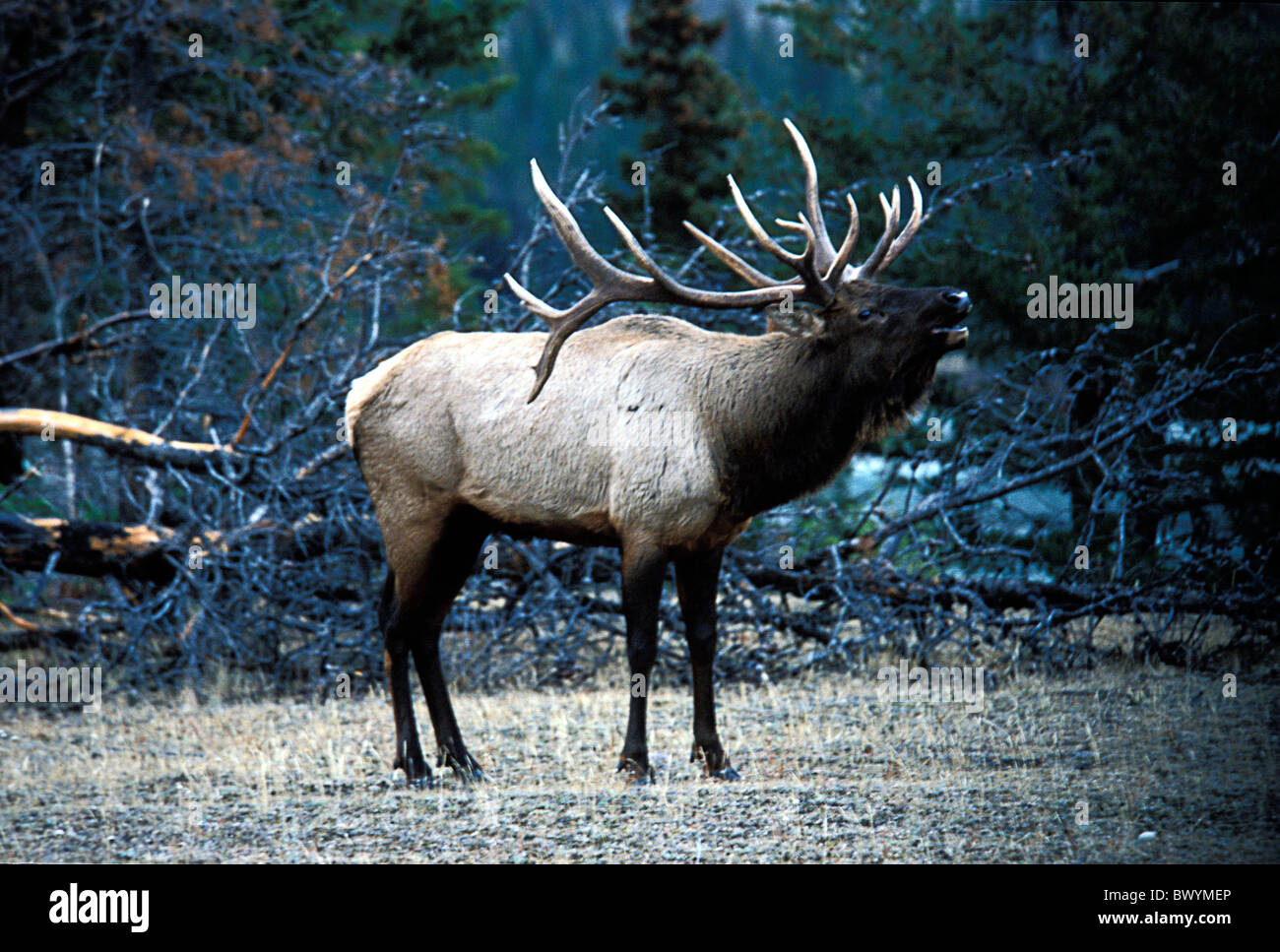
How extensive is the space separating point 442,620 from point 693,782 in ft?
4.63

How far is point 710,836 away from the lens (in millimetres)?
5293

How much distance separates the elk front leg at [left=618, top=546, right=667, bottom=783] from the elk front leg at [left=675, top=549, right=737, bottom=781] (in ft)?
0.79

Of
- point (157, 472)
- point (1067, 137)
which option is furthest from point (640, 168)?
point (1067, 137)

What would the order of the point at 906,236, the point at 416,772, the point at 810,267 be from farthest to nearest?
the point at 416,772, the point at 906,236, the point at 810,267

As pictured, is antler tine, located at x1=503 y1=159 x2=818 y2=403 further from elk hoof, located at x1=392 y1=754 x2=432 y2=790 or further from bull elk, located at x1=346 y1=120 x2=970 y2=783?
elk hoof, located at x1=392 y1=754 x2=432 y2=790

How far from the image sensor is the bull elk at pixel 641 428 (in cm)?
611

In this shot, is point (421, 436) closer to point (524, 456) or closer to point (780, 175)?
point (524, 456)

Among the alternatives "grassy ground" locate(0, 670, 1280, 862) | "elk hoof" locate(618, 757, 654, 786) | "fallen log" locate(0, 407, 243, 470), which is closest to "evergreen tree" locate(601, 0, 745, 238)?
"fallen log" locate(0, 407, 243, 470)

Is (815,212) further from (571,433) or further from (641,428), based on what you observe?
(571,433)

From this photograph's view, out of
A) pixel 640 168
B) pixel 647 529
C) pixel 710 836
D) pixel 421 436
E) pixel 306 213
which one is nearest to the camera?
pixel 710 836

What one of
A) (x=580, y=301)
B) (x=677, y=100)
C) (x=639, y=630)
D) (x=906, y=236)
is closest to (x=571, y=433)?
(x=580, y=301)

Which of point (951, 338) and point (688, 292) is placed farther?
point (688, 292)

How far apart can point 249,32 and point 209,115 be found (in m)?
1.37

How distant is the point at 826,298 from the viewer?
20.3 ft
